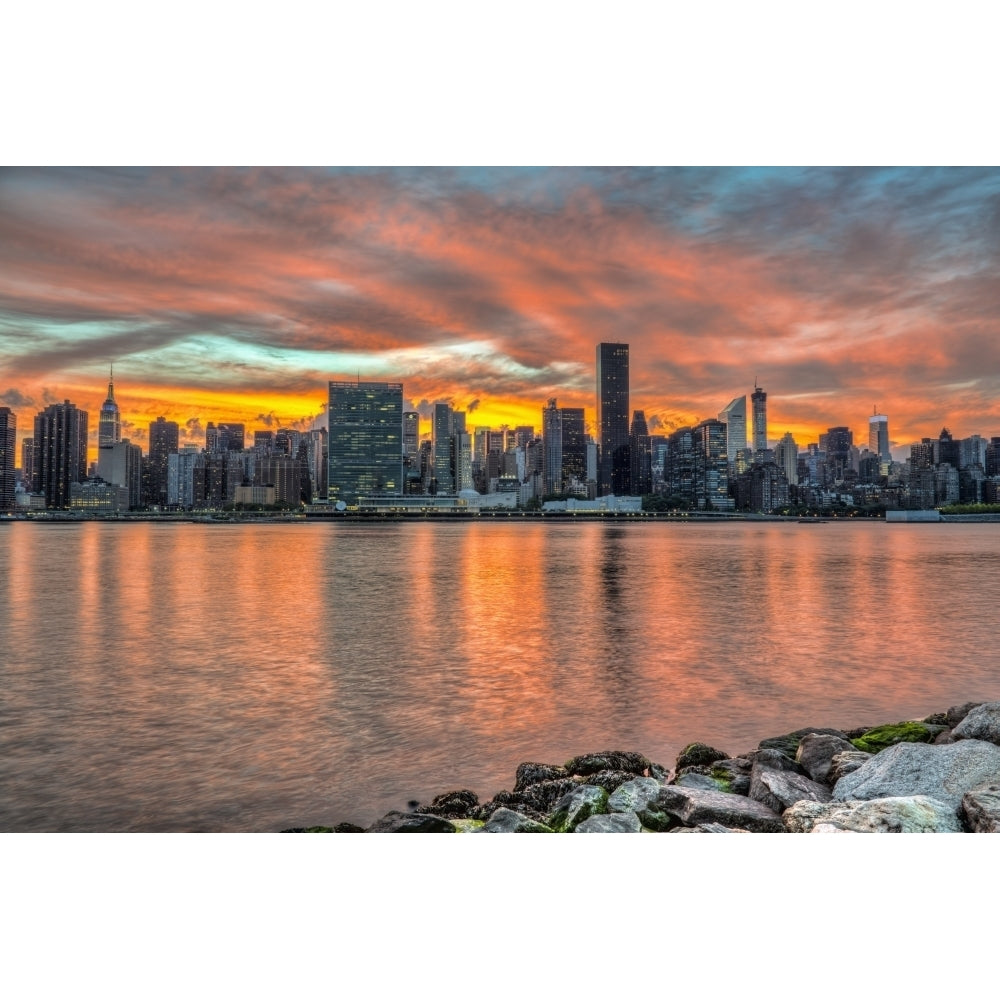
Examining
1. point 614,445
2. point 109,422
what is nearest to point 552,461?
point 614,445

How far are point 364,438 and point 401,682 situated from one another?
52.0 m

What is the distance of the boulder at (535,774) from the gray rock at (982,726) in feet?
5.64

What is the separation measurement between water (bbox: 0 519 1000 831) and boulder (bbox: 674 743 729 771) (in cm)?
29

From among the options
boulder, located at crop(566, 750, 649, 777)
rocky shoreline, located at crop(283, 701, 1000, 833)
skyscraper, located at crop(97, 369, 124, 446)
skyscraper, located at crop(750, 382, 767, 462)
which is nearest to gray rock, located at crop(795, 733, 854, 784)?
rocky shoreline, located at crop(283, 701, 1000, 833)

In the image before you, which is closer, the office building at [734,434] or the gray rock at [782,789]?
the gray rock at [782,789]

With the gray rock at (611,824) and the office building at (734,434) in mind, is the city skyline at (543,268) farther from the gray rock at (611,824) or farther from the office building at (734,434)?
the office building at (734,434)

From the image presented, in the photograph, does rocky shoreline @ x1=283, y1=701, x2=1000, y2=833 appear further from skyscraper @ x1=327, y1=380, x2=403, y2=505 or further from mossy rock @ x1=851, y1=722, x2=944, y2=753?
skyscraper @ x1=327, y1=380, x2=403, y2=505

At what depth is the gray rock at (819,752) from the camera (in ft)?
10.3

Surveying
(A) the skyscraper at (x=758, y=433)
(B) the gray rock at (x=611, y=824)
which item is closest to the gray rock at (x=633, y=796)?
(B) the gray rock at (x=611, y=824)
